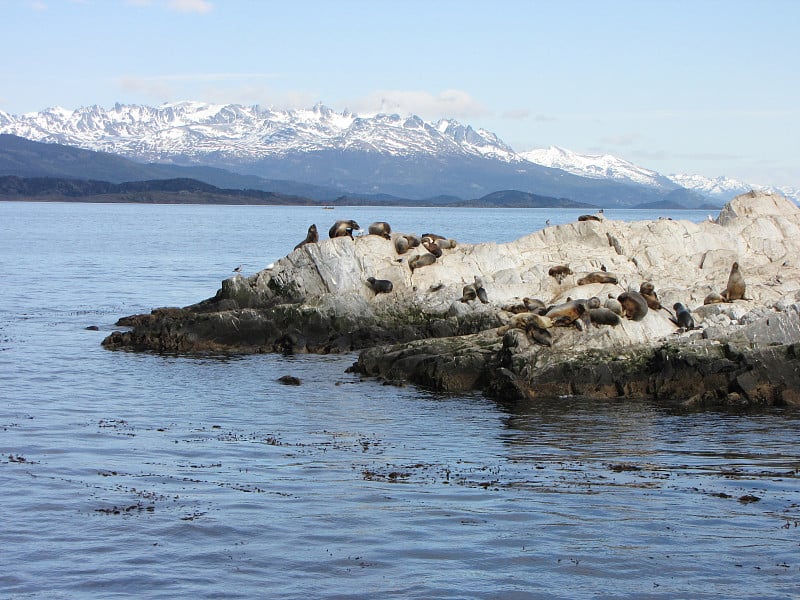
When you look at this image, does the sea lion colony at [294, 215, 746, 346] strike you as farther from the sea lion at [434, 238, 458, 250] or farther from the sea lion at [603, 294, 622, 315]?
the sea lion at [434, 238, 458, 250]

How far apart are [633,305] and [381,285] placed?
10518 millimetres

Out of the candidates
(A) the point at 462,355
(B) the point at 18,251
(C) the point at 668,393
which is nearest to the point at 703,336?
(C) the point at 668,393

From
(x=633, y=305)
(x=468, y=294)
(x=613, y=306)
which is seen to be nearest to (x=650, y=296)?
(x=633, y=305)

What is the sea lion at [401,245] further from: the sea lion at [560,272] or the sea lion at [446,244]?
the sea lion at [560,272]

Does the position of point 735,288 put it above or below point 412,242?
below

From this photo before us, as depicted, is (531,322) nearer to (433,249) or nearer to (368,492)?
(368,492)

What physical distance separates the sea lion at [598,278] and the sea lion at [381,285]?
6.84m

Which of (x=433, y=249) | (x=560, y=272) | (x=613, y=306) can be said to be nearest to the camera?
(x=613, y=306)

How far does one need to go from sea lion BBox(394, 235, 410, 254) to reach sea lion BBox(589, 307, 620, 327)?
12.4 meters

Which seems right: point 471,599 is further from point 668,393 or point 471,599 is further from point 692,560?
point 668,393

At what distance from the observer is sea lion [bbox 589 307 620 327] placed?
2733cm

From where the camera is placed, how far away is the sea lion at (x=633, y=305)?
28.0 metres

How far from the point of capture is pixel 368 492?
1669 cm

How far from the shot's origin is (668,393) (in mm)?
25812
